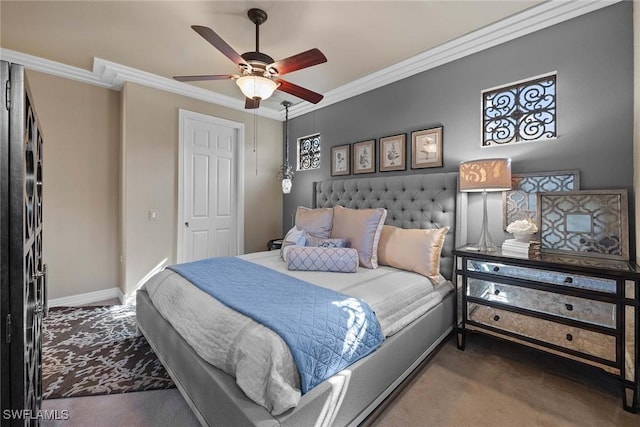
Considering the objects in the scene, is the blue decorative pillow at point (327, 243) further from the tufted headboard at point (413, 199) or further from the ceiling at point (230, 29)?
the ceiling at point (230, 29)

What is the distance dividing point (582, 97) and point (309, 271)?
8.02 feet

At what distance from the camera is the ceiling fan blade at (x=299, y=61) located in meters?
1.87

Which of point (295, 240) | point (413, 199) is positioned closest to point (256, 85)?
point (295, 240)

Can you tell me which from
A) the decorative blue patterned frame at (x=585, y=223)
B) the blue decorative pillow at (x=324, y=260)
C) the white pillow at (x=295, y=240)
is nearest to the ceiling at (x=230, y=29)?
the decorative blue patterned frame at (x=585, y=223)

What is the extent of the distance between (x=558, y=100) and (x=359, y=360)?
2.44 m

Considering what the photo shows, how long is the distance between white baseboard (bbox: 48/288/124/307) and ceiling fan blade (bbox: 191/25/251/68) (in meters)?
3.10

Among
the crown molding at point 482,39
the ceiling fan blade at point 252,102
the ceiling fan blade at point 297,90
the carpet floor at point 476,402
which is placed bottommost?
the carpet floor at point 476,402

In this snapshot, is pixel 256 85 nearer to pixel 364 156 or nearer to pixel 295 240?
pixel 295 240

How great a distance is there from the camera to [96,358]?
2176 millimetres

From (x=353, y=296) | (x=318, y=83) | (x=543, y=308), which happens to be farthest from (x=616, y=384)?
(x=318, y=83)

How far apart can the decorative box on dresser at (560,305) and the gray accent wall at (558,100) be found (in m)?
0.48

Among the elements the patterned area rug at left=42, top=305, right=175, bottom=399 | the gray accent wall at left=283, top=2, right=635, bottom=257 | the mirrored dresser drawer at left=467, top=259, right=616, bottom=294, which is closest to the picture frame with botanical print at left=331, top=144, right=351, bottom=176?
the gray accent wall at left=283, top=2, right=635, bottom=257

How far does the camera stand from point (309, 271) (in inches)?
90.6

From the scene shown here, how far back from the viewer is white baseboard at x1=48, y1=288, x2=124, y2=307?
3251 millimetres
